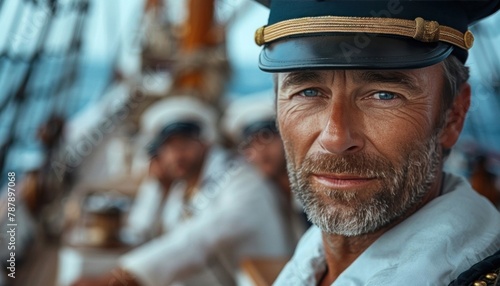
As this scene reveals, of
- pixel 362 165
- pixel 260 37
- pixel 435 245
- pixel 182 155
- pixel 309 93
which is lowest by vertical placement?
pixel 435 245

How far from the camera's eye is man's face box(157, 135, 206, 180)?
2596 millimetres

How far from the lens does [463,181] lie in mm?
924

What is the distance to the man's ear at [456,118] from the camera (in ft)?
2.90

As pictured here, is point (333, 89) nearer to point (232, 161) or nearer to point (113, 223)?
point (232, 161)

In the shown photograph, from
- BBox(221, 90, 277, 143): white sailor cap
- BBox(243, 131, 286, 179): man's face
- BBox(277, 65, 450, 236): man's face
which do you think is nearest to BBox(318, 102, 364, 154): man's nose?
BBox(277, 65, 450, 236): man's face

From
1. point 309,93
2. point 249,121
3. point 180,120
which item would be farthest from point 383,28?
point 180,120

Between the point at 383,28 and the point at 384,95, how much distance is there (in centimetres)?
8

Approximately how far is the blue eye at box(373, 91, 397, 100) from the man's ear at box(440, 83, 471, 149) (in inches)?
4.2

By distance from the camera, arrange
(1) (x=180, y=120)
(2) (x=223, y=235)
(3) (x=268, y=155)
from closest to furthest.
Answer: (2) (x=223, y=235), (3) (x=268, y=155), (1) (x=180, y=120)

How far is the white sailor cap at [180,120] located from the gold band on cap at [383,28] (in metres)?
1.94

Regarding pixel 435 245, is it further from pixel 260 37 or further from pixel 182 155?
pixel 182 155

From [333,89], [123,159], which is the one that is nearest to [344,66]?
[333,89]

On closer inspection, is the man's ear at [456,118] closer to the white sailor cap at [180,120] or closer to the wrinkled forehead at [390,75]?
the wrinkled forehead at [390,75]

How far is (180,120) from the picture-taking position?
2.94m
